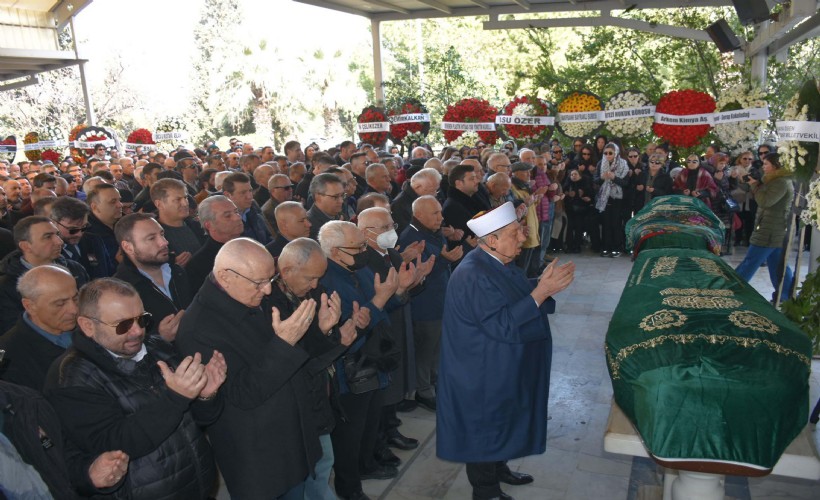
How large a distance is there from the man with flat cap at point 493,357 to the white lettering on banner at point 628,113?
7558mm

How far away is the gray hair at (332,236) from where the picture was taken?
423cm

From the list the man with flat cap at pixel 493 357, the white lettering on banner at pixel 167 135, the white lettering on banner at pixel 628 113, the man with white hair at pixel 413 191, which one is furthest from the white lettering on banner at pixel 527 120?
the white lettering on banner at pixel 167 135

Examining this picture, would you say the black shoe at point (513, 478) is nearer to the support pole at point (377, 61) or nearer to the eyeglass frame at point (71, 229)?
the eyeglass frame at point (71, 229)

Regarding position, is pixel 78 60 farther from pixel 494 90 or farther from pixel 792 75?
pixel 792 75

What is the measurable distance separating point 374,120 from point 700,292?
1103cm

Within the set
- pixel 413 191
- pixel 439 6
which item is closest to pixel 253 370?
pixel 413 191

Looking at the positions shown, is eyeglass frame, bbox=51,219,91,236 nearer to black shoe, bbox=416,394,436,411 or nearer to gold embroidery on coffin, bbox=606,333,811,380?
black shoe, bbox=416,394,436,411

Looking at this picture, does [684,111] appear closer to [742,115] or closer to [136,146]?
[742,115]

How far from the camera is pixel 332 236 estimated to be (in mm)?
4230

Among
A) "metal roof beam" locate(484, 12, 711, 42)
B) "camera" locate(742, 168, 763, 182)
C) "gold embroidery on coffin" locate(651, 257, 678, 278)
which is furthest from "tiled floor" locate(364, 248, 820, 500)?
"metal roof beam" locate(484, 12, 711, 42)

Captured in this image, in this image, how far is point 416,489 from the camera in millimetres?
4562

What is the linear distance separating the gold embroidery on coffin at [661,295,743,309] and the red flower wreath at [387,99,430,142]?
34.8 ft

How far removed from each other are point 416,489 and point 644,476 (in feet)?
5.14

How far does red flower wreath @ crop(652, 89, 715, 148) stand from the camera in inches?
387
